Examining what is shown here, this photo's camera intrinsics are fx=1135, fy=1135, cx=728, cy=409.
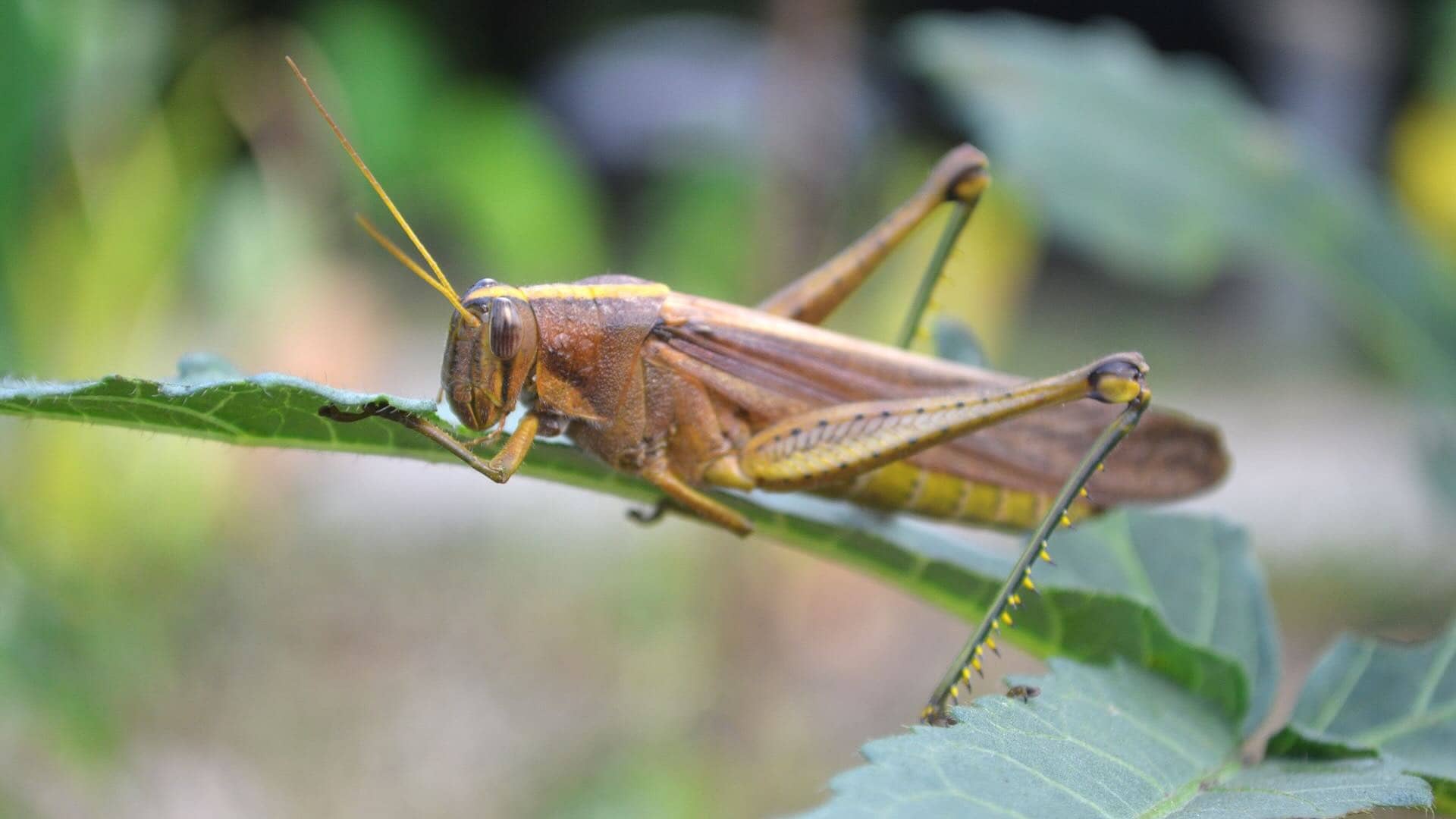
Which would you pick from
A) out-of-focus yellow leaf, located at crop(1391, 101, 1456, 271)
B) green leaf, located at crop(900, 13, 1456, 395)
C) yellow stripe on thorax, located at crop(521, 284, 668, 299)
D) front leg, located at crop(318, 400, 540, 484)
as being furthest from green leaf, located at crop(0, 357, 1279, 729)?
out-of-focus yellow leaf, located at crop(1391, 101, 1456, 271)

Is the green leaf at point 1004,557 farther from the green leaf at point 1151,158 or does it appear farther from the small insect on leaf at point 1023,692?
the green leaf at point 1151,158

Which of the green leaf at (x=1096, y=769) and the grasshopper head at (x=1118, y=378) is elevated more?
the grasshopper head at (x=1118, y=378)

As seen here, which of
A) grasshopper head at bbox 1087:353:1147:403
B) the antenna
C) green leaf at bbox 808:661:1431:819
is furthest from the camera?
grasshopper head at bbox 1087:353:1147:403

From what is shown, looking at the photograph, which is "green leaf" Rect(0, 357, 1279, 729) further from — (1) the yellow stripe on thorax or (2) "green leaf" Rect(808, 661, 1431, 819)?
(1) the yellow stripe on thorax

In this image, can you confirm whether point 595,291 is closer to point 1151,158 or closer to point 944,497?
point 944,497

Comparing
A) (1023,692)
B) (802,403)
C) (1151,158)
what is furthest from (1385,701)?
(1151,158)

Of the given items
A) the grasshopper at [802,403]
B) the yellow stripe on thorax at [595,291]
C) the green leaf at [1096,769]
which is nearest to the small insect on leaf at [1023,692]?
the green leaf at [1096,769]
